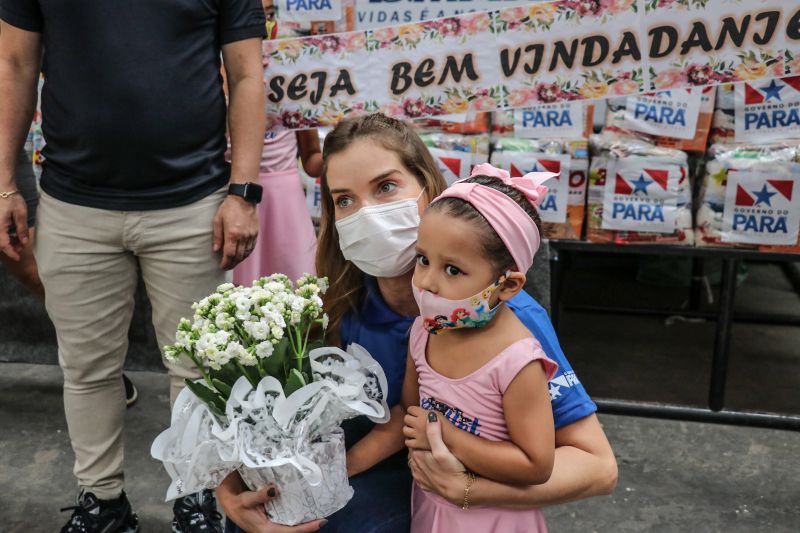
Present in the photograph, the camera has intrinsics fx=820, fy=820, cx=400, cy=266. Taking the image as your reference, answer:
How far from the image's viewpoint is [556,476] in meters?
1.35

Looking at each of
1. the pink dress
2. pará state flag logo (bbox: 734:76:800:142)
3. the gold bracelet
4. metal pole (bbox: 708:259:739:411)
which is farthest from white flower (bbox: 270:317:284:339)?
metal pole (bbox: 708:259:739:411)

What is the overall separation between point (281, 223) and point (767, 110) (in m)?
1.73

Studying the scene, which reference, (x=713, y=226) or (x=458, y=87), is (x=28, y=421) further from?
(x=713, y=226)

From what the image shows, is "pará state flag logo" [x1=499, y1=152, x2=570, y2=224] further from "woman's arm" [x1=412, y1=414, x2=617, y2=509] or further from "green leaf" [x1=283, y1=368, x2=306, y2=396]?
"green leaf" [x1=283, y1=368, x2=306, y2=396]

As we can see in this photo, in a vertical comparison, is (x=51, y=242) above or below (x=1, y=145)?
below

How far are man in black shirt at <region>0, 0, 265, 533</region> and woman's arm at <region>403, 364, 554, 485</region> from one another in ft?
3.73

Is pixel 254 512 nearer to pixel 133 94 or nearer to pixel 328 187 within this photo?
pixel 328 187

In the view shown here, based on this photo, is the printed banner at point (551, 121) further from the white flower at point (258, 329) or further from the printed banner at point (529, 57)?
the white flower at point (258, 329)

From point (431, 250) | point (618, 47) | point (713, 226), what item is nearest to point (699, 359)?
point (713, 226)

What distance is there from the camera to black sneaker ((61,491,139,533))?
241 cm

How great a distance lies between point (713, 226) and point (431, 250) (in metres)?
2.06

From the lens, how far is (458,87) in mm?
2395

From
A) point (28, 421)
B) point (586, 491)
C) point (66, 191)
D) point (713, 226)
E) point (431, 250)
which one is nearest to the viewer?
point (431, 250)

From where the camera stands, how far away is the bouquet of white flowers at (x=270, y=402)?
129 centimetres
